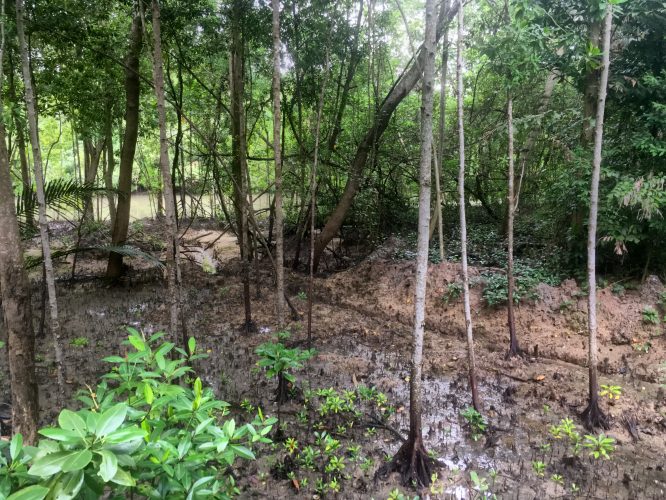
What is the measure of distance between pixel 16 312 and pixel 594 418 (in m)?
6.03

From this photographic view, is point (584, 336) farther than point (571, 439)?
Yes

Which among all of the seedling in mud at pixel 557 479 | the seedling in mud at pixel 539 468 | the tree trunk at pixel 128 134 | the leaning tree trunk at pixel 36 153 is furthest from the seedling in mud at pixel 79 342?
the seedling in mud at pixel 557 479

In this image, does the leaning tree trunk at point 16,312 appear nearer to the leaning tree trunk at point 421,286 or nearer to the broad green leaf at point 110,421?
the broad green leaf at point 110,421

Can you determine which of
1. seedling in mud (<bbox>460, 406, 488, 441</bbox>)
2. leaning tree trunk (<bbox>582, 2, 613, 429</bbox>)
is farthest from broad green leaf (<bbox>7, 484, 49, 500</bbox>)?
leaning tree trunk (<bbox>582, 2, 613, 429</bbox>)

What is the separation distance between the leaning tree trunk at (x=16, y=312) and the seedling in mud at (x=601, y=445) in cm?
530

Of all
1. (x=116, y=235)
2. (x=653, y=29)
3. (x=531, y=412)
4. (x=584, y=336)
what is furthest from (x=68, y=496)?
(x=116, y=235)

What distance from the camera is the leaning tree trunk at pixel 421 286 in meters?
3.69

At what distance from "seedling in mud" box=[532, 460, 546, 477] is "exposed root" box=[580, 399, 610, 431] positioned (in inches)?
44.8

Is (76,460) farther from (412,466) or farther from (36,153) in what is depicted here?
(36,153)

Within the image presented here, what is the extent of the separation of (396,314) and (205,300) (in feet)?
14.9

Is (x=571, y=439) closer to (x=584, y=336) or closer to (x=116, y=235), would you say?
(x=584, y=336)

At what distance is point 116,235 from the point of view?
9.61 m

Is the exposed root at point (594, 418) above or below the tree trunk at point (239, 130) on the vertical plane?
below

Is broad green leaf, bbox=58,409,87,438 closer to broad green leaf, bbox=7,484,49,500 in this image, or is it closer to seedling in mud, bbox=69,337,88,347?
broad green leaf, bbox=7,484,49,500
